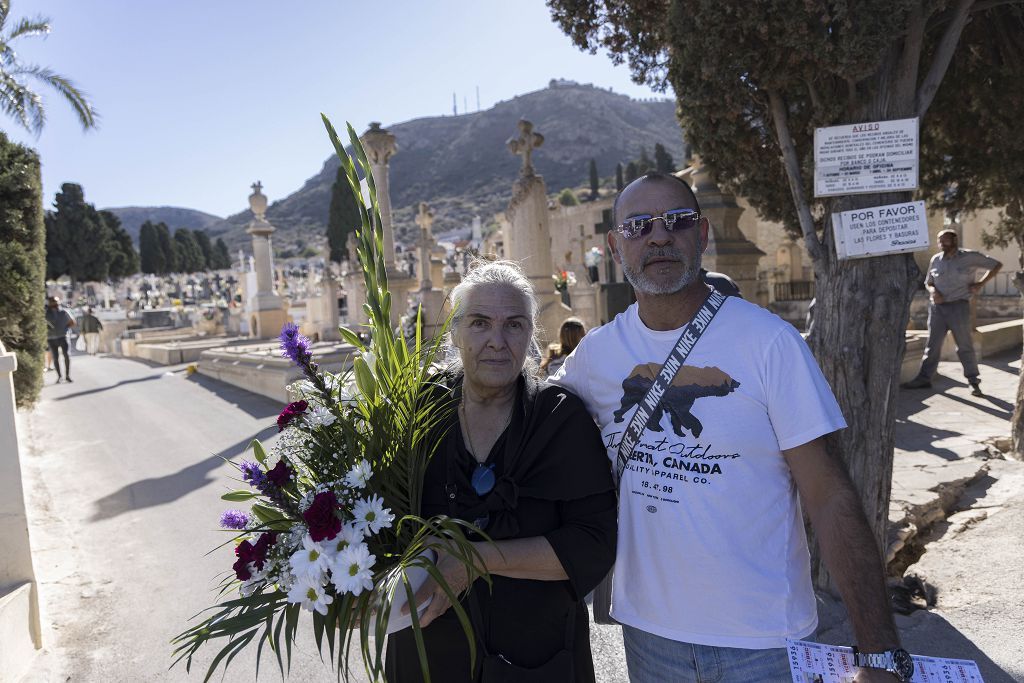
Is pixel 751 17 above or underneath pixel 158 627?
above

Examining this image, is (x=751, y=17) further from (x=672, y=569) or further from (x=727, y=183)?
(x=672, y=569)

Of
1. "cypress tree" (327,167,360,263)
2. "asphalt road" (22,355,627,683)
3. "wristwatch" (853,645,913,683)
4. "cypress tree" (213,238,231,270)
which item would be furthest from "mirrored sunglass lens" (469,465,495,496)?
"cypress tree" (213,238,231,270)

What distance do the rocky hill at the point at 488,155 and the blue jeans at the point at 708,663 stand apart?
319 feet

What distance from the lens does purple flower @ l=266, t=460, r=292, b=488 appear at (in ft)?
4.88

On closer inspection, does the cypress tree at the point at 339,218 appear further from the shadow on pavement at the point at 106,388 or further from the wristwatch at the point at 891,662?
the wristwatch at the point at 891,662

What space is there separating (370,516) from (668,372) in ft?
2.60

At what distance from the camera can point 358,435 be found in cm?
169

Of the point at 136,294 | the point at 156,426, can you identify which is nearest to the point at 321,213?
the point at 136,294

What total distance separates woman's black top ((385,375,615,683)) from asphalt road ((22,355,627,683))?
2.47ft

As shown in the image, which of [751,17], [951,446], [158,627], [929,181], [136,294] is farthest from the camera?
[136,294]

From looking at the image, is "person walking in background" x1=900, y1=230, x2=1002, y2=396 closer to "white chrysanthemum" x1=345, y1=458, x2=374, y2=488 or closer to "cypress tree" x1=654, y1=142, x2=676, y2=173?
"white chrysanthemum" x1=345, y1=458, x2=374, y2=488

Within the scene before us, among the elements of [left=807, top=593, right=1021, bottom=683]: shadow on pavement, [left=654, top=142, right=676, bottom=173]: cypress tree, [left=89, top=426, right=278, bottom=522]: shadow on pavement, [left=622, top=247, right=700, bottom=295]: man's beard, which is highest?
[left=654, top=142, right=676, bottom=173]: cypress tree

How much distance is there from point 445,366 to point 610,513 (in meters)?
0.68

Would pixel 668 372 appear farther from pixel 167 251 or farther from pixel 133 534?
pixel 167 251
